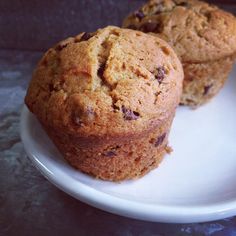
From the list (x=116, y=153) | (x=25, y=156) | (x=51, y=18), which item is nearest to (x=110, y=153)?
(x=116, y=153)

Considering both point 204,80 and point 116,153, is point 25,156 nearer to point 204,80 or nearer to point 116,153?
point 116,153

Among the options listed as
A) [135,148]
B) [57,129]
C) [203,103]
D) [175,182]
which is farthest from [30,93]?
[203,103]

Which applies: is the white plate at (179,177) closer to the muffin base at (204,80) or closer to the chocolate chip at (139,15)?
the muffin base at (204,80)

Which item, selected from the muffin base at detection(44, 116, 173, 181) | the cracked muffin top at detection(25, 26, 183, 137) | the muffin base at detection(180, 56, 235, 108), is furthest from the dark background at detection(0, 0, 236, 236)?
the muffin base at detection(180, 56, 235, 108)

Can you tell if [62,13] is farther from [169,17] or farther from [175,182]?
[175,182]

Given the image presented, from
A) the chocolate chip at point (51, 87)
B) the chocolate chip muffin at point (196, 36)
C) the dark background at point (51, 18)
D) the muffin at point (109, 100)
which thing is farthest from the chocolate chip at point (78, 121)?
the dark background at point (51, 18)
